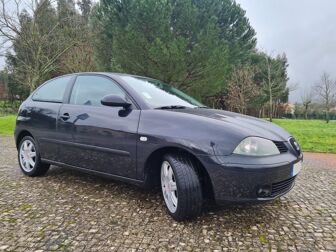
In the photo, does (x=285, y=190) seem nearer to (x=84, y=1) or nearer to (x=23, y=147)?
(x=23, y=147)

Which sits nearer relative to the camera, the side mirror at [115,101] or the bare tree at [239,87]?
the side mirror at [115,101]

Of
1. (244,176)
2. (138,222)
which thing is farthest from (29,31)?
(244,176)

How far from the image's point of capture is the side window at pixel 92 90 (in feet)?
12.4

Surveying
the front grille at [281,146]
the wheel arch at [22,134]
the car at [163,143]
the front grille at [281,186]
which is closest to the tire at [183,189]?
the car at [163,143]

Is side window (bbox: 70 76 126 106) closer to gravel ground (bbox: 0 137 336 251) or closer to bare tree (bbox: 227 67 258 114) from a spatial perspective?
gravel ground (bbox: 0 137 336 251)

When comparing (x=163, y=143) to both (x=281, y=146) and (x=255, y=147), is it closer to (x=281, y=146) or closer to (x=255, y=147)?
(x=255, y=147)

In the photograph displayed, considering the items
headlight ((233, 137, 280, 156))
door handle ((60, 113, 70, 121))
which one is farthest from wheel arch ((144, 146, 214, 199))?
door handle ((60, 113, 70, 121))

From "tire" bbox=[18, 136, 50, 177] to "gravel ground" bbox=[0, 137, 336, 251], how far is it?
0.36 m

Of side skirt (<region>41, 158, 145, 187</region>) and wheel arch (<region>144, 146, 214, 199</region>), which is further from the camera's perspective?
side skirt (<region>41, 158, 145, 187</region>)

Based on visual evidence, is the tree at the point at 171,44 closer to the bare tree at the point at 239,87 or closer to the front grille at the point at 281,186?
the bare tree at the point at 239,87

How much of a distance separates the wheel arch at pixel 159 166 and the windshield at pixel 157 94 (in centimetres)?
56

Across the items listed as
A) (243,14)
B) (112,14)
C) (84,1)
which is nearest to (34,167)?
(112,14)

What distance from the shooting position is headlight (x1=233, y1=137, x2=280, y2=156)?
9.07ft

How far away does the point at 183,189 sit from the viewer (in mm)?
2873
